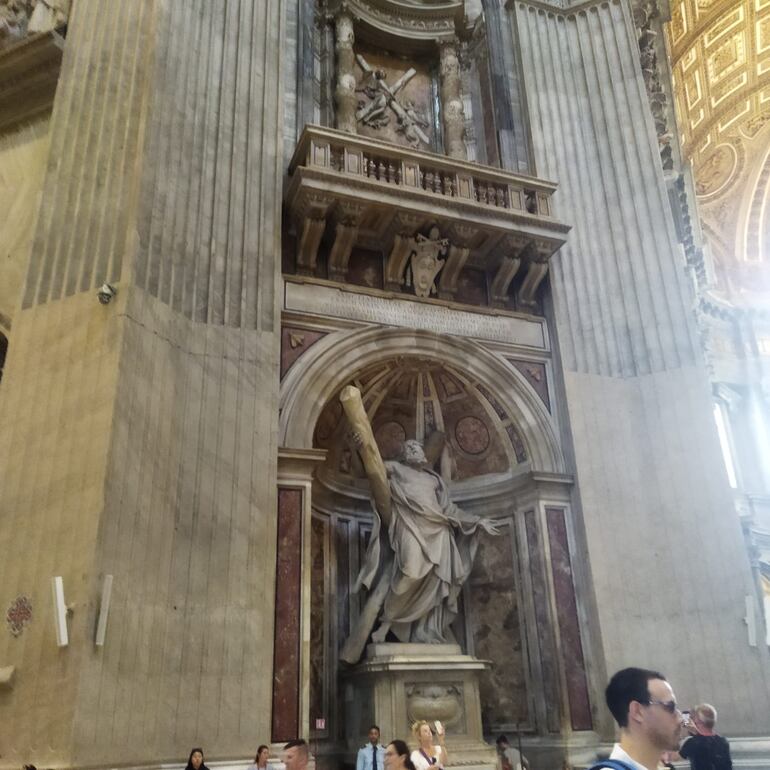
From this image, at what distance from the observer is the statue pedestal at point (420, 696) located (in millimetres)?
7250

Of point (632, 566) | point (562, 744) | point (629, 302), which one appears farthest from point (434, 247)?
point (562, 744)

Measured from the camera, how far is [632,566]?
8.34 meters

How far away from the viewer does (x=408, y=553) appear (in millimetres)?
8188

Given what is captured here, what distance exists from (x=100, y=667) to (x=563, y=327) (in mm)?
6404

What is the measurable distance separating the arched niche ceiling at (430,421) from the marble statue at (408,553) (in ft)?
2.40

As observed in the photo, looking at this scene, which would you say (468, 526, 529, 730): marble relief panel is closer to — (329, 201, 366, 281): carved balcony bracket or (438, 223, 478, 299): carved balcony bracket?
(438, 223, 478, 299): carved balcony bracket

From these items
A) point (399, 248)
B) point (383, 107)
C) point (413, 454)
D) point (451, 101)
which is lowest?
point (413, 454)

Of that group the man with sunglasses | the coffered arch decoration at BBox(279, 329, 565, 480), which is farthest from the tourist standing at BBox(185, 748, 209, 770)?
the man with sunglasses

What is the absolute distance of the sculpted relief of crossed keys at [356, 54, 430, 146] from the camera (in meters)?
11.1

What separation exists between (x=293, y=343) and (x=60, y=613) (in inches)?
145

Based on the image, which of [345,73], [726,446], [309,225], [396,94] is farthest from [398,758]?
[726,446]

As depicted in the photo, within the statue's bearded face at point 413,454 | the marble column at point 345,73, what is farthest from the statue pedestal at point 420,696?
the marble column at point 345,73

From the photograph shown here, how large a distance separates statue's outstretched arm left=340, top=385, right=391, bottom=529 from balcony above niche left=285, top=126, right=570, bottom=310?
170 centimetres

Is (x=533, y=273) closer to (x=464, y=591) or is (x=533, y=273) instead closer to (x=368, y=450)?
(x=368, y=450)
